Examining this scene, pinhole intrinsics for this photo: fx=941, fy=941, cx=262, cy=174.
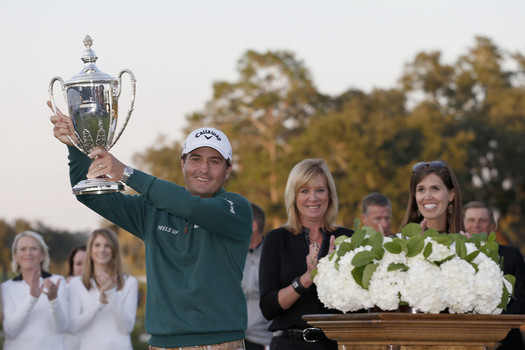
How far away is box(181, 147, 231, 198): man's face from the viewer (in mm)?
5574

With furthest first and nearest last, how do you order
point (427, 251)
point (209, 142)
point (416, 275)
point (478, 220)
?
point (478, 220)
point (209, 142)
point (427, 251)
point (416, 275)

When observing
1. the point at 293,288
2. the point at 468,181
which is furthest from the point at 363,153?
the point at 293,288

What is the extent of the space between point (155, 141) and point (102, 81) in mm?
45043

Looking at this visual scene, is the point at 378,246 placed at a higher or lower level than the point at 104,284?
lower

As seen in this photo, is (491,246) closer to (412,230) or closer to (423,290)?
(412,230)

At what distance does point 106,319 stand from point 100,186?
14.6ft

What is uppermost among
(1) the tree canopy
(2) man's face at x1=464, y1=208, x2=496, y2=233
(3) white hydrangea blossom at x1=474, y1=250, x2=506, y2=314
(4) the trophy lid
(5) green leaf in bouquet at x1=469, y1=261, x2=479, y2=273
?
(1) the tree canopy

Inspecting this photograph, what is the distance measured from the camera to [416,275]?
14.7 ft

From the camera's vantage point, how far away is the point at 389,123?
42.8 m

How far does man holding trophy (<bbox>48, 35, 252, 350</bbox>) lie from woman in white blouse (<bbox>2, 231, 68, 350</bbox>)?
377 centimetres

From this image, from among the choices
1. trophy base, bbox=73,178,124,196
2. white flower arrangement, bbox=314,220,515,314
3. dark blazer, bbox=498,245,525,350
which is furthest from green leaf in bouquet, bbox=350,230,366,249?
dark blazer, bbox=498,245,525,350

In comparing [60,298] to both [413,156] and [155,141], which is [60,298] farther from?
[155,141]

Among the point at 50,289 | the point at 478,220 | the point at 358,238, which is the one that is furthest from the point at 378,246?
the point at 478,220

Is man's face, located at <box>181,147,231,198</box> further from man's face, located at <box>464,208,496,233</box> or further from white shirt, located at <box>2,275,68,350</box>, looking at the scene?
man's face, located at <box>464,208,496,233</box>
